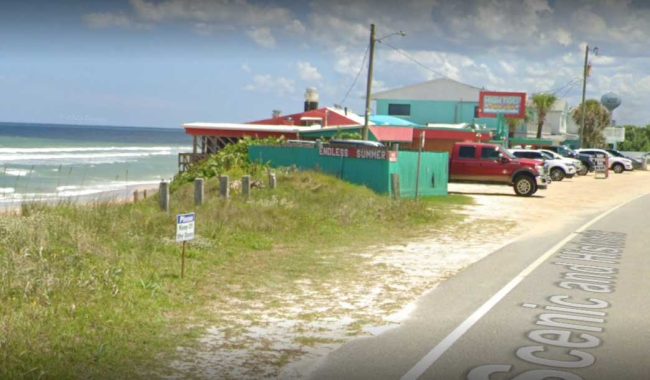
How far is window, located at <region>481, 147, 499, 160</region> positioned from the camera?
31.3 m

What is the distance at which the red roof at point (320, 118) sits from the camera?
48656mm

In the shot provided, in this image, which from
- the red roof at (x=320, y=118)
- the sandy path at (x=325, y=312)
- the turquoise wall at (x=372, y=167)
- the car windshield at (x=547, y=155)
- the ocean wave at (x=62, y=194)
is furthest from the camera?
the red roof at (x=320, y=118)

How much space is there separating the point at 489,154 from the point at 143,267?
72.7ft

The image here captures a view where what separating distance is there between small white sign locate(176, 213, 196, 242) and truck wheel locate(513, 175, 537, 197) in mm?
21520

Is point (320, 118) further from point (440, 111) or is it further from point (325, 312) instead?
point (325, 312)

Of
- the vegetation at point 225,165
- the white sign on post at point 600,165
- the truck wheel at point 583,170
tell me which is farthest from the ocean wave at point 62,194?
the white sign on post at point 600,165

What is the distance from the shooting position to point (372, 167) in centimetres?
2480

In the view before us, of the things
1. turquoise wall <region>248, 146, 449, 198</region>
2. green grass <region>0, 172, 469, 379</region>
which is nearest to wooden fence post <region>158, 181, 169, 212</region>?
green grass <region>0, 172, 469, 379</region>

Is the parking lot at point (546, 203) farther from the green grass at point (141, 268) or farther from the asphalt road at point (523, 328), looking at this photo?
the asphalt road at point (523, 328)

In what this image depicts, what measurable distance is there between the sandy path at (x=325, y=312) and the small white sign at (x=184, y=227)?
1.21 m

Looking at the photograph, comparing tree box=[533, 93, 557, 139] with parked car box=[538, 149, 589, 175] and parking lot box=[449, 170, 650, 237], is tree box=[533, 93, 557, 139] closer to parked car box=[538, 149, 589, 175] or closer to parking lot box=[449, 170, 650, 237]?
parked car box=[538, 149, 589, 175]

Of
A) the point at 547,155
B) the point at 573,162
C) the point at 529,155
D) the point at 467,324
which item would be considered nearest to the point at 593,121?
the point at 573,162

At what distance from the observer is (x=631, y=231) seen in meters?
19.8

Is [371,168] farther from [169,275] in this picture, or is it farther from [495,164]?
[169,275]
